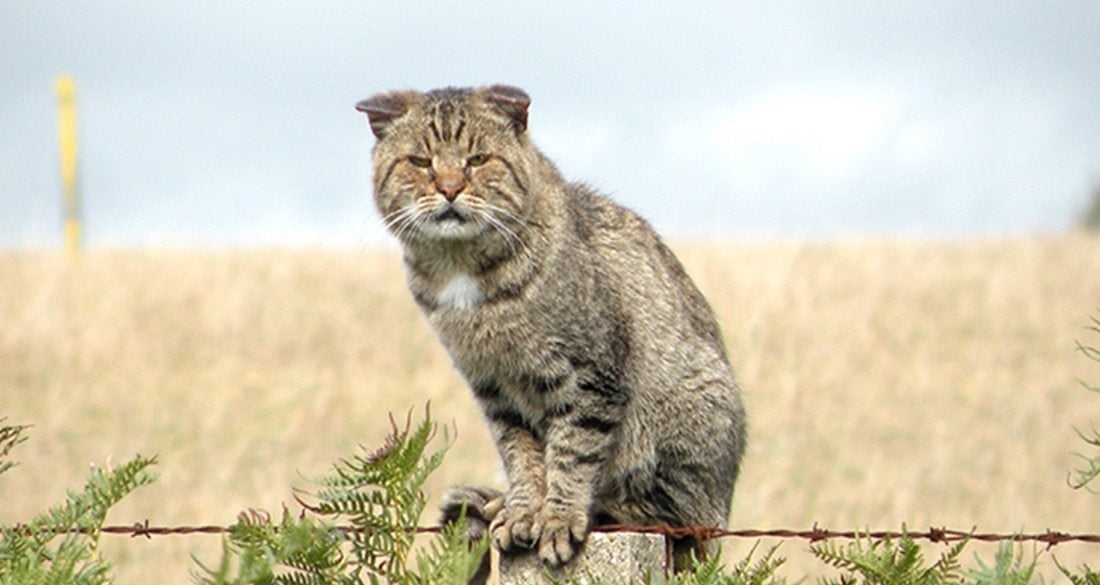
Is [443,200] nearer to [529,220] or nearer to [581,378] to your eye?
[529,220]

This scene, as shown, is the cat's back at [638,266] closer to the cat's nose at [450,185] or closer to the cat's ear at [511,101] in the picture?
the cat's ear at [511,101]

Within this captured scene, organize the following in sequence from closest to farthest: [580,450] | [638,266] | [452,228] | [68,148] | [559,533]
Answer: [559,533] → [580,450] → [452,228] → [638,266] → [68,148]

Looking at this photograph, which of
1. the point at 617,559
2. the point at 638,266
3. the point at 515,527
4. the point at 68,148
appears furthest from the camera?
the point at 68,148

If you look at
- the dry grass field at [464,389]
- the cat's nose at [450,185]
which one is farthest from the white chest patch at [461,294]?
the dry grass field at [464,389]

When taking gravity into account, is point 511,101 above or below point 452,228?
above

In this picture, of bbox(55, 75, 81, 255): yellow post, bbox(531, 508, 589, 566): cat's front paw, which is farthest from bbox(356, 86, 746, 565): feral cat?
bbox(55, 75, 81, 255): yellow post

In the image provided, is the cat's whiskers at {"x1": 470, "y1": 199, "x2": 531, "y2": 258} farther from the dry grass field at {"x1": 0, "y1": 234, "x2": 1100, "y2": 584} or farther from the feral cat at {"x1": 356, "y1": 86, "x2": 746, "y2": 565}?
the dry grass field at {"x1": 0, "y1": 234, "x2": 1100, "y2": 584}

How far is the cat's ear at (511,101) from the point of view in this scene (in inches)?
190

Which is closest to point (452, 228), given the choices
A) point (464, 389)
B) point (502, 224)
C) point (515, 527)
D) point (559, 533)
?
point (502, 224)

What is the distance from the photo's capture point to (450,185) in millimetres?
4707

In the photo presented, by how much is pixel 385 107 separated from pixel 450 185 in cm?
39

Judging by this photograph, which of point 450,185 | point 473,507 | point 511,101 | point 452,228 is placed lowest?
point 473,507

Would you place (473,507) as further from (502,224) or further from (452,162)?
(452,162)

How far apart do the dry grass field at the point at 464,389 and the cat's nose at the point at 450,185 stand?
564 centimetres
